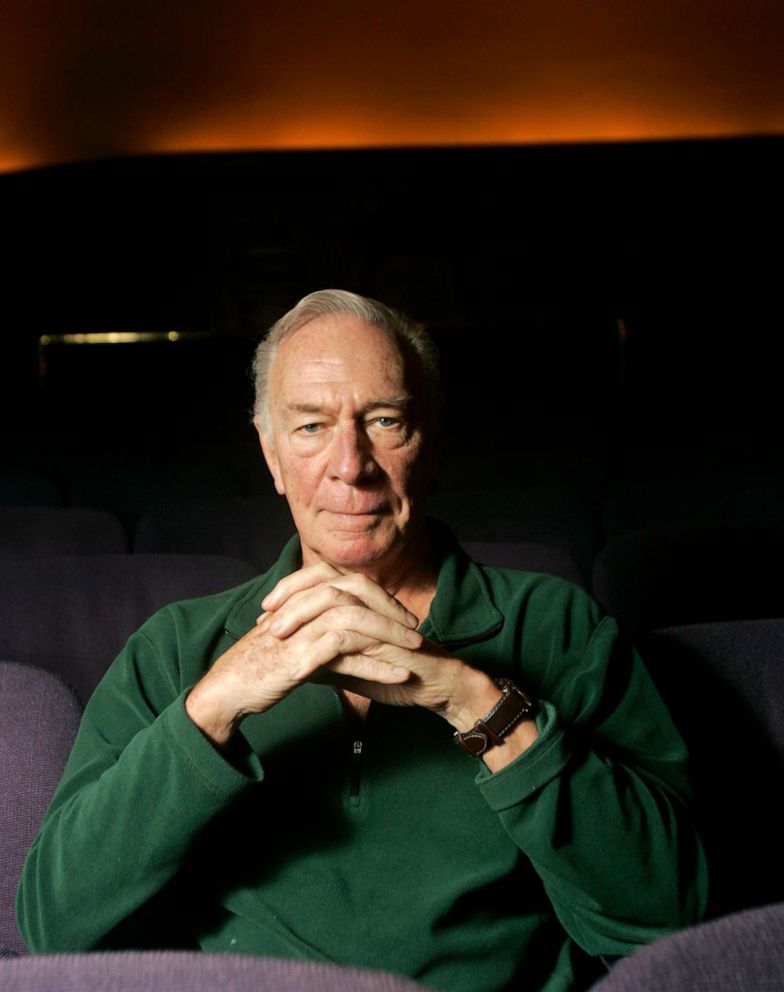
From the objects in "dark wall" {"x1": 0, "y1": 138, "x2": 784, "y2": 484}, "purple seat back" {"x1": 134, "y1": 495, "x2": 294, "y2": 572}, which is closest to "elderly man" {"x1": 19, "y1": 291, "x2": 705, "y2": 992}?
"purple seat back" {"x1": 134, "y1": 495, "x2": 294, "y2": 572}

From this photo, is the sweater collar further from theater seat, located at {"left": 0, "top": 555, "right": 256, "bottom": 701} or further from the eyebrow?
theater seat, located at {"left": 0, "top": 555, "right": 256, "bottom": 701}

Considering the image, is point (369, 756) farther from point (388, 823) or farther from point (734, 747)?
point (734, 747)

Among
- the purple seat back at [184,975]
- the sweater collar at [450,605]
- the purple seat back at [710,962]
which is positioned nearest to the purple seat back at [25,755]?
the sweater collar at [450,605]

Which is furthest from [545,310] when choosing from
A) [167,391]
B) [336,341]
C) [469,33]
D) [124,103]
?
[336,341]

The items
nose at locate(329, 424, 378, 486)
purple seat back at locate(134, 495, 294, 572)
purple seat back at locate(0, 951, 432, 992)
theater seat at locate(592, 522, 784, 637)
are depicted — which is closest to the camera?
purple seat back at locate(0, 951, 432, 992)

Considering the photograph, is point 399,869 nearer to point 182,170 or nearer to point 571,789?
point 571,789

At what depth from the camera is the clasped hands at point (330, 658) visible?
3.77 ft

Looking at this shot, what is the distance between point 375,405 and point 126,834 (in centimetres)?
58

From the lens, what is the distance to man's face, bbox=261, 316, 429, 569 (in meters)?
1.41

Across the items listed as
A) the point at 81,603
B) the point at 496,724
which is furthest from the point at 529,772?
the point at 81,603

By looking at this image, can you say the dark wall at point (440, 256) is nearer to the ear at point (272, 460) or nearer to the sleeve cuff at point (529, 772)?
the ear at point (272, 460)

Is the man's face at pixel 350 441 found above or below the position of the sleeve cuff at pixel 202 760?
above

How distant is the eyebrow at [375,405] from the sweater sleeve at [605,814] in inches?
15.3

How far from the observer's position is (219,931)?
52.2 inches
